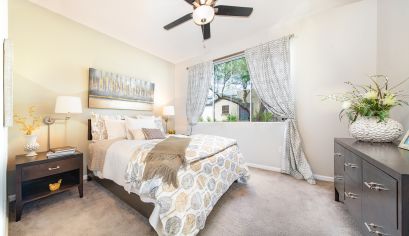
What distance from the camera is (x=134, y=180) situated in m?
1.59

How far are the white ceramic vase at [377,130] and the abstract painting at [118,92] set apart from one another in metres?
3.72

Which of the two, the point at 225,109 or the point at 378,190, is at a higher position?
the point at 225,109

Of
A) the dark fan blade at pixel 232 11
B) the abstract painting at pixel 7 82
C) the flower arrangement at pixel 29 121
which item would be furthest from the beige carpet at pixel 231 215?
the dark fan blade at pixel 232 11

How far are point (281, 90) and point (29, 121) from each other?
158 inches

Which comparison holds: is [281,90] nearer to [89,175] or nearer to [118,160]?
[118,160]

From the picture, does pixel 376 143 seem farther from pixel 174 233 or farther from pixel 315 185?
pixel 174 233

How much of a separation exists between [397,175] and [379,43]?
2459mm

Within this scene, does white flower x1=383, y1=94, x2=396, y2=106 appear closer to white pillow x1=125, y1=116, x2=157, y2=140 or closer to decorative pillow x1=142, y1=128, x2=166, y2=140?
decorative pillow x1=142, y1=128, x2=166, y2=140

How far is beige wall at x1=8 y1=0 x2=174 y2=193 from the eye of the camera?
214 cm

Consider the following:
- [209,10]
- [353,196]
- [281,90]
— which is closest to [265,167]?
[281,90]

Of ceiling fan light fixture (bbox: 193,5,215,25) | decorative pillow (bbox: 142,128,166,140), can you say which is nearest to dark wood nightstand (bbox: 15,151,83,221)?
decorative pillow (bbox: 142,128,166,140)

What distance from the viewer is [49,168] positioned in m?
1.88

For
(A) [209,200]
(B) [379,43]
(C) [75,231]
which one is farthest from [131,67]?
(B) [379,43]

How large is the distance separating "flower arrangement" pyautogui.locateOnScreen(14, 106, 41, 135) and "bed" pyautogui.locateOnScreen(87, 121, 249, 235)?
753 millimetres
